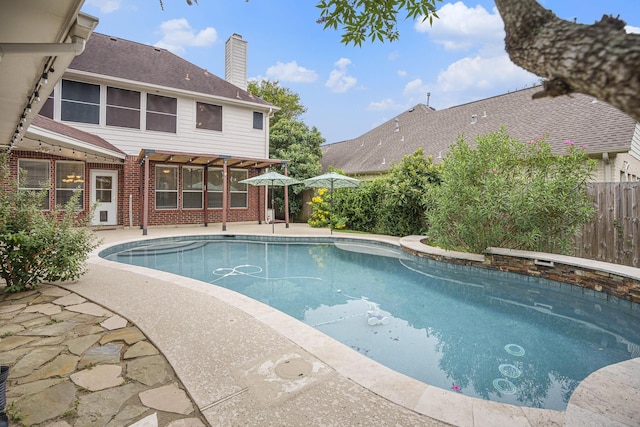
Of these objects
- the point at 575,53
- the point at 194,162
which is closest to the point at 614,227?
the point at 575,53

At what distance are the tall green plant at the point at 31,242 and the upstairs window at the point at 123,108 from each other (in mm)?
8730

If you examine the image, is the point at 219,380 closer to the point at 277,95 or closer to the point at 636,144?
the point at 636,144

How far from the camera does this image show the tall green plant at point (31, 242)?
4.34 meters

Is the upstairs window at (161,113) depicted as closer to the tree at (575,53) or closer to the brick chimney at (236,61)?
the brick chimney at (236,61)

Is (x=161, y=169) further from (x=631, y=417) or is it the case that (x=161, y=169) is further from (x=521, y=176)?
(x=631, y=417)

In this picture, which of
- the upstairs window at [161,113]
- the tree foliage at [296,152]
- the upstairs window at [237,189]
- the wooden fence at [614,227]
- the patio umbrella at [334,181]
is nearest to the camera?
the wooden fence at [614,227]

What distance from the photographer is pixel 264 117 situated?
1575cm

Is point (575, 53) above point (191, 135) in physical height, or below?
below

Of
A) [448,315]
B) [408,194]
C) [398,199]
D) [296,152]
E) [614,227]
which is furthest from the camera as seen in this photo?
[296,152]

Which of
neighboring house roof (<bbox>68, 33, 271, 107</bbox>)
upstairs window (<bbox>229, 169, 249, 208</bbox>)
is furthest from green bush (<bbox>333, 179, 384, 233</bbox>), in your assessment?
neighboring house roof (<bbox>68, 33, 271, 107</bbox>)

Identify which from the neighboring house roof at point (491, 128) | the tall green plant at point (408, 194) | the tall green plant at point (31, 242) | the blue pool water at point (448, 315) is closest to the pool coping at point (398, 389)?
the blue pool water at point (448, 315)

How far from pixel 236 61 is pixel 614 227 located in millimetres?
15813

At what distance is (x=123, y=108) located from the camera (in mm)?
12477

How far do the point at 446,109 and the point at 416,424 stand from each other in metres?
18.3
